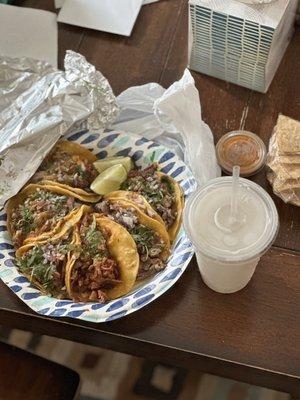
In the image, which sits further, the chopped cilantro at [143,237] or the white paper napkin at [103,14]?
the white paper napkin at [103,14]

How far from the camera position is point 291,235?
979mm

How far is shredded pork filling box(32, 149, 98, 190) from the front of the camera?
1.03m

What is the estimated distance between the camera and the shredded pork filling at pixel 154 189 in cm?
98

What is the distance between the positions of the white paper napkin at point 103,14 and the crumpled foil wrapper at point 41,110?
187mm

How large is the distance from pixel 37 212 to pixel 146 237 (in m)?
0.17

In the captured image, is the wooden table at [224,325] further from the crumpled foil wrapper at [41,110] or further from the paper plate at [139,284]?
the crumpled foil wrapper at [41,110]

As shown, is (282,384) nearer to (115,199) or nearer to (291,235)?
(291,235)

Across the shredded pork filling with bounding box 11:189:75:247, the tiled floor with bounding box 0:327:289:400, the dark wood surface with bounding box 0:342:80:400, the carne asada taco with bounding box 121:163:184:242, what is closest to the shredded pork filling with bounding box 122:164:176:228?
the carne asada taco with bounding box 121:163:184:242

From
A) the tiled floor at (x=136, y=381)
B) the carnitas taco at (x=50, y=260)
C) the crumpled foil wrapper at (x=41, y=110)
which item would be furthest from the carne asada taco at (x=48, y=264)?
the tiled floor at (x=136, y=381)

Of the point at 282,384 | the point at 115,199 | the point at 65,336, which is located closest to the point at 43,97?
the point at 115,199

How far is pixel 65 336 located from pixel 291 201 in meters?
0.39

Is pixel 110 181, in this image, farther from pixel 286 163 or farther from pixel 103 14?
pixel 103 14

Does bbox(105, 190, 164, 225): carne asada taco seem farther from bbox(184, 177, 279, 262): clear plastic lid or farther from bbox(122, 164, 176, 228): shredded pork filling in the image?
bbox(184, 177, 279, 262): clear plastic lid

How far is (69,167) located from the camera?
3.39 feet
